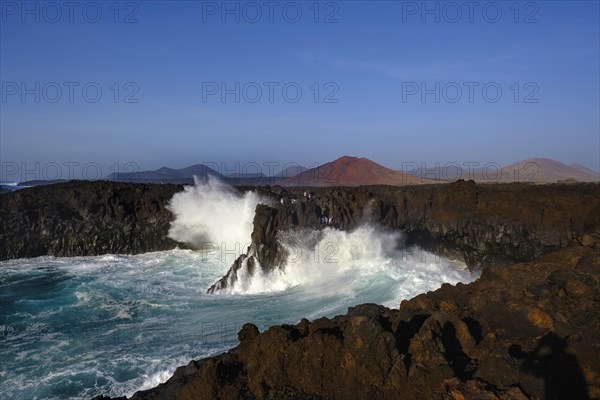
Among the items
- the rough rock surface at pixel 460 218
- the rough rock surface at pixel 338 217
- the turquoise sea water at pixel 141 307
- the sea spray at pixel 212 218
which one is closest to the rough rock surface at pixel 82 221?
the rough rock surface at pixel 338 217

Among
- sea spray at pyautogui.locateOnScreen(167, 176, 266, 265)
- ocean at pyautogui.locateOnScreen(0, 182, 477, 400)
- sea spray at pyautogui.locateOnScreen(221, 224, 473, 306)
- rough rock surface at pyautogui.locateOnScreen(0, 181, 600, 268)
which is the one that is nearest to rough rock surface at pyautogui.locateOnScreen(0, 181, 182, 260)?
rough rock surface at pyautogui.locateOnScreen(0, 181, 600, 268)

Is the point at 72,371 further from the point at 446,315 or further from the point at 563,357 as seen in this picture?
the point at 563,357

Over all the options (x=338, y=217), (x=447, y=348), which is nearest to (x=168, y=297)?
(x=338, y=217)

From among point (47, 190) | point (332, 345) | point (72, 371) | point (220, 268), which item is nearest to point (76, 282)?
point (220, 268)

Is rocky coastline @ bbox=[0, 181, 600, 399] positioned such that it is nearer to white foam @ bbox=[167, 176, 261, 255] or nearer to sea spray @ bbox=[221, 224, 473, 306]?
sea spray @ bbox=[221, 224, 473, 306]

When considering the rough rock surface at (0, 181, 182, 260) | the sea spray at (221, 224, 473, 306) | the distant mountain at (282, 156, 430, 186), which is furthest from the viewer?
the distant mountain at (282, 156, 430, 186)

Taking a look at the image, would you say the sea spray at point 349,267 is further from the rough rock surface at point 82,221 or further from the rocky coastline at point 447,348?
the rough rock surface at point 82,221
